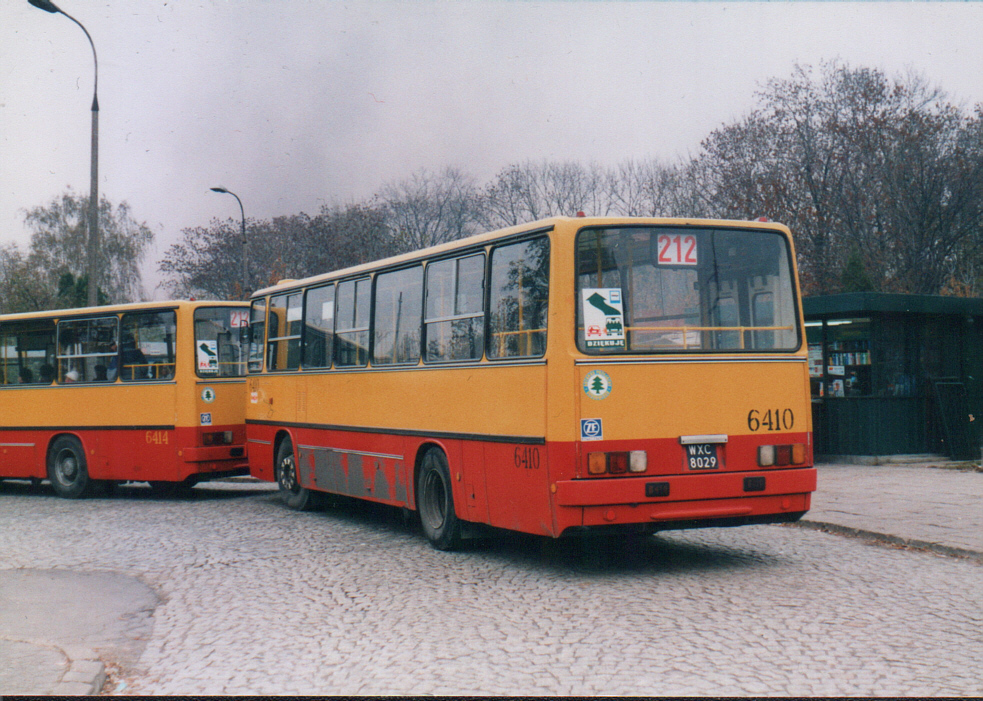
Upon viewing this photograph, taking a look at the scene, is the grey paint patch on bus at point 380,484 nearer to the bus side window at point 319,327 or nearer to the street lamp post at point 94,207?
the bus side window at point 319,327

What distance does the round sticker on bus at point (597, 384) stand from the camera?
7871 mm

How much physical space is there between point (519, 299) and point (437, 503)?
93.2 inches

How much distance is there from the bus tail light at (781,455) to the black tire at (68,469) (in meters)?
10.7

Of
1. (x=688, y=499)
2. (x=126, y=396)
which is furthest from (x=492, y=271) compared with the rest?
(x=126, y=396)

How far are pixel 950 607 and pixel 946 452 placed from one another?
1186 centimetres

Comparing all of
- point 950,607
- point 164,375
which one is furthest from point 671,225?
point 164,375

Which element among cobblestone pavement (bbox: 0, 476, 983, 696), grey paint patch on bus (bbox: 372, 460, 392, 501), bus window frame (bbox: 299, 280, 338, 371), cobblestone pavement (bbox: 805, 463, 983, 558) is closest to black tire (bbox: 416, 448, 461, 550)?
cobblestone pavement (bbox: 0, 476, 983, 696)

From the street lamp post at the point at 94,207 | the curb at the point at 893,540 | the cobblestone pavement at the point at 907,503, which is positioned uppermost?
the street lamp post at the point at 94,207

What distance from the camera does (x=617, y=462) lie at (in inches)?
309

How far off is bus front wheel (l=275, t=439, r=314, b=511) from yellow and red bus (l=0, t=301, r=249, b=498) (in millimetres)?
1532

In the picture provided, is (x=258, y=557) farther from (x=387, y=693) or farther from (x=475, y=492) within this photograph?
(x=387, y=693)

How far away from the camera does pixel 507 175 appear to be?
48531 mm

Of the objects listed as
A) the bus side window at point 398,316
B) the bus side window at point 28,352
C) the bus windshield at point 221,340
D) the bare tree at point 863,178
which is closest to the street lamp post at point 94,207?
the bus side window at point 28,352

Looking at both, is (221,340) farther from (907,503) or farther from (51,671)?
(51,671)
